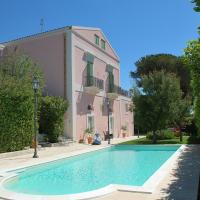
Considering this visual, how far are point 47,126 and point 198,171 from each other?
41.1 ft

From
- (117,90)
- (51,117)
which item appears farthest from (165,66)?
(51,117)

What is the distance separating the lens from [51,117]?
20.3 meters

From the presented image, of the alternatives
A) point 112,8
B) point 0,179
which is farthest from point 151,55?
point 0,179

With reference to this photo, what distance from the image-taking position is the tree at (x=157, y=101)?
22219mm

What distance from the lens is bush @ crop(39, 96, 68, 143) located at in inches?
793

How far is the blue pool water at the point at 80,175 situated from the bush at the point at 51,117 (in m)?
4.60

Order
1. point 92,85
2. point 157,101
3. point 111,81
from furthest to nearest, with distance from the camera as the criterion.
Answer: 1. point 111,81
2. point 92,85
3. point 157,101

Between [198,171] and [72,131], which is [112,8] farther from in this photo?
[72,131]

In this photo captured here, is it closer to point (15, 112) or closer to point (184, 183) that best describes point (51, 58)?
point (15, 112)

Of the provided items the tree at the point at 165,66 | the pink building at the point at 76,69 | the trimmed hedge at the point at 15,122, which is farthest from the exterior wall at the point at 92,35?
the tree at the point at 165,66

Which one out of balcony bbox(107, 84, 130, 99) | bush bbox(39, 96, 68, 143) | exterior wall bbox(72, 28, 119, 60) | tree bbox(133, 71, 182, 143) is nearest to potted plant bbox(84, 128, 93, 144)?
bush bbox(39, 96, 68, 143)

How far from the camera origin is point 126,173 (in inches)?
456

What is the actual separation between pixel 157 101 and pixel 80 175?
12.4m

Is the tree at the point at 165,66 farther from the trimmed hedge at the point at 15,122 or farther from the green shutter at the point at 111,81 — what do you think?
the trimmed hedge at the point at 15,122
